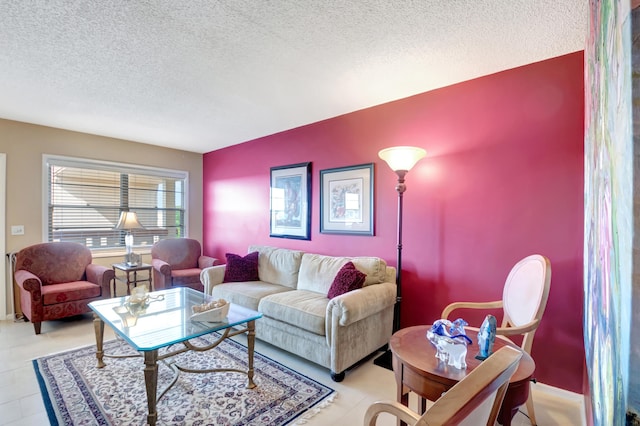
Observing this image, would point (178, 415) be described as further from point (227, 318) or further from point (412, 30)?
point (412, 30)

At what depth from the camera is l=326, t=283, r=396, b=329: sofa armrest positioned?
7.63ft

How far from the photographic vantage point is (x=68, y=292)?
340 centimetres

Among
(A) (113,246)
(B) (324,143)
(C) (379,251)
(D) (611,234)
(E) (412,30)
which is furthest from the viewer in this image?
(A) (113,246)

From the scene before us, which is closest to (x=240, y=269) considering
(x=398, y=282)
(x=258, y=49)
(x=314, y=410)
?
(x=398, y=282)

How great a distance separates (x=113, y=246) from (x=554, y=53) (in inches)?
222

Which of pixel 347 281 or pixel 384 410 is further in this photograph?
pixel 347 281

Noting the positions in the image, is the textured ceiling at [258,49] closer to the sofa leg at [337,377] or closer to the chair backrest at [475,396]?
the chair backrest at [475,396]

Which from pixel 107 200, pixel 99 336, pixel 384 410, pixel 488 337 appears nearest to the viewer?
pixel 384 410

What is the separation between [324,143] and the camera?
3.72m

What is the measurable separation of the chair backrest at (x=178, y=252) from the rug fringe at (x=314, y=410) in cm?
342

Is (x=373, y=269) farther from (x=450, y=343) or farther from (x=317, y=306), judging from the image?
(x=450, y=343)

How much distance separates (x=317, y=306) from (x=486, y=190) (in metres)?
1.72

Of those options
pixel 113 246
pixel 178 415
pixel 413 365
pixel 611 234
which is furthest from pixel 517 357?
pixel 113 246

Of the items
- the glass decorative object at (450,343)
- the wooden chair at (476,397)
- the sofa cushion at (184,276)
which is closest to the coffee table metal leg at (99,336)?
the sofa cushion at (184,276)
